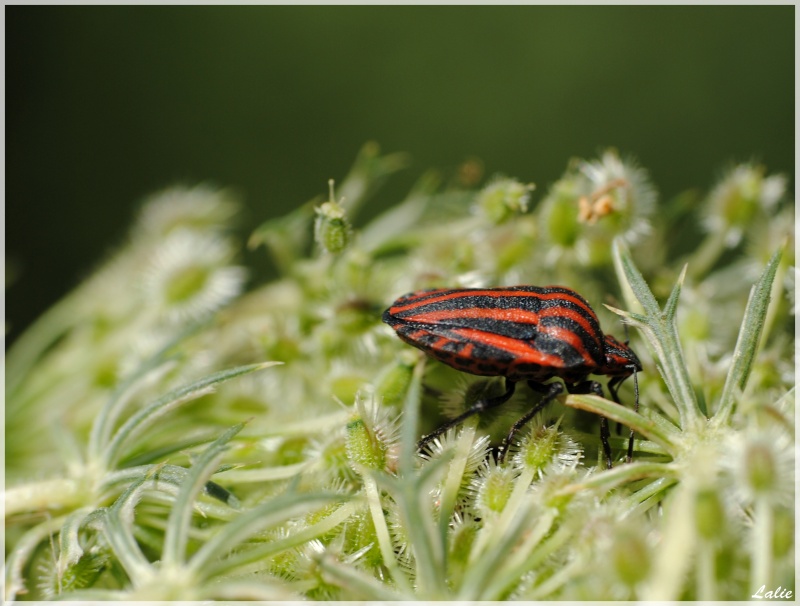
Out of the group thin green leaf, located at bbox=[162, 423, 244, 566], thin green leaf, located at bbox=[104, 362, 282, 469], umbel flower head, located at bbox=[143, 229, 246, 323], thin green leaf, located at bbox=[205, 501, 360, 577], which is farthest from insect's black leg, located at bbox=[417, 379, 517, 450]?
umbel flower head, located at bbox=[143, 229, 246, 323]

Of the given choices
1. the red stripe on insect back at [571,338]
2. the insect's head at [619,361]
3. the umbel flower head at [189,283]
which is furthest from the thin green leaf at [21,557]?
the insect's head at [619,361]

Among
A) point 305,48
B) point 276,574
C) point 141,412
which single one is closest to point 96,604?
point 276,574

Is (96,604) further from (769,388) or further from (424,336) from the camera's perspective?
(769,388)

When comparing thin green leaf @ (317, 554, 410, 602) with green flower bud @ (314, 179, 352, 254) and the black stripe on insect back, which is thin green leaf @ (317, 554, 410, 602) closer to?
the black stripe on insect back

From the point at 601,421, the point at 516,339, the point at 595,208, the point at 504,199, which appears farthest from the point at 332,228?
the point at 601,421

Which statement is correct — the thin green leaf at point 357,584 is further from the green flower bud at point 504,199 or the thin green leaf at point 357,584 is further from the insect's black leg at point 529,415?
the green flower bud at point 504,199

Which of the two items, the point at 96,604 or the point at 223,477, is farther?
the point at 223,477

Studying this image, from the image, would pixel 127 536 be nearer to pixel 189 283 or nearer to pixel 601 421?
pixel 601 421
